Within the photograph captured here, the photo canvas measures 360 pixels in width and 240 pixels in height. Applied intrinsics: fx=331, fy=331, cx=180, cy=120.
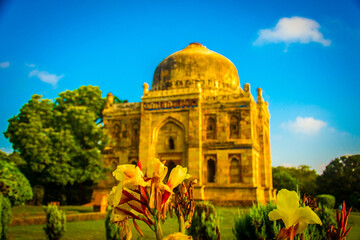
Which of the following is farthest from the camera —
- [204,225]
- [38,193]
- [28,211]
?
[38,193]

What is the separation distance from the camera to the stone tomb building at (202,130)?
23.5 meters

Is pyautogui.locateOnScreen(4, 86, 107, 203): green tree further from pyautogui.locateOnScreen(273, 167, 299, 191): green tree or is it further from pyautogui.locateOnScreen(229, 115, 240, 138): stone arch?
pyautogui.locateOnScreen(273, 167, 299, 191): green tree

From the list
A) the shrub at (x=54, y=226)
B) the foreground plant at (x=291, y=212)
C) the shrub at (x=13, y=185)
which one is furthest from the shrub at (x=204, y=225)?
the shrub at (x=13, y=185)

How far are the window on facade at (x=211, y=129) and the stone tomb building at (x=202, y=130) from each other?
77mm

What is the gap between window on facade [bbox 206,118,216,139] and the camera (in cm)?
2509

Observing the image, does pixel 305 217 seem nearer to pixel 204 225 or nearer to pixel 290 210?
pixel 290 210

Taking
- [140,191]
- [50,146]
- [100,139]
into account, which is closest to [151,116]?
[100,139]

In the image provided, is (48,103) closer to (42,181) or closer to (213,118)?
(42,181)

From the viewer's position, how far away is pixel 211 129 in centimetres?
2520

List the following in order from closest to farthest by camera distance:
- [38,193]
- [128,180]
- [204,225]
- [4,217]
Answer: [128,180], [204,225], [4,217], [38,193]

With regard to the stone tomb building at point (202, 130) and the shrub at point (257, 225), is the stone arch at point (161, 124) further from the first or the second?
the shrub at point (257, 225)

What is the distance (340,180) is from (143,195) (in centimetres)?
2961

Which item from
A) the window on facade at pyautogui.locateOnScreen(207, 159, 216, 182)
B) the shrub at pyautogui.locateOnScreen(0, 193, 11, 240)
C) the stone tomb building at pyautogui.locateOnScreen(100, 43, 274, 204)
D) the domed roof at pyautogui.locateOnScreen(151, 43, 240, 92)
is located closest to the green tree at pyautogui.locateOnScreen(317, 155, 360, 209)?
the stone tomb building at pyautogui.locateOnScreen(100, 43, 274, 204)

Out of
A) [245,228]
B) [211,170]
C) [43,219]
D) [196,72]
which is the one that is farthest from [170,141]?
[245,228]
